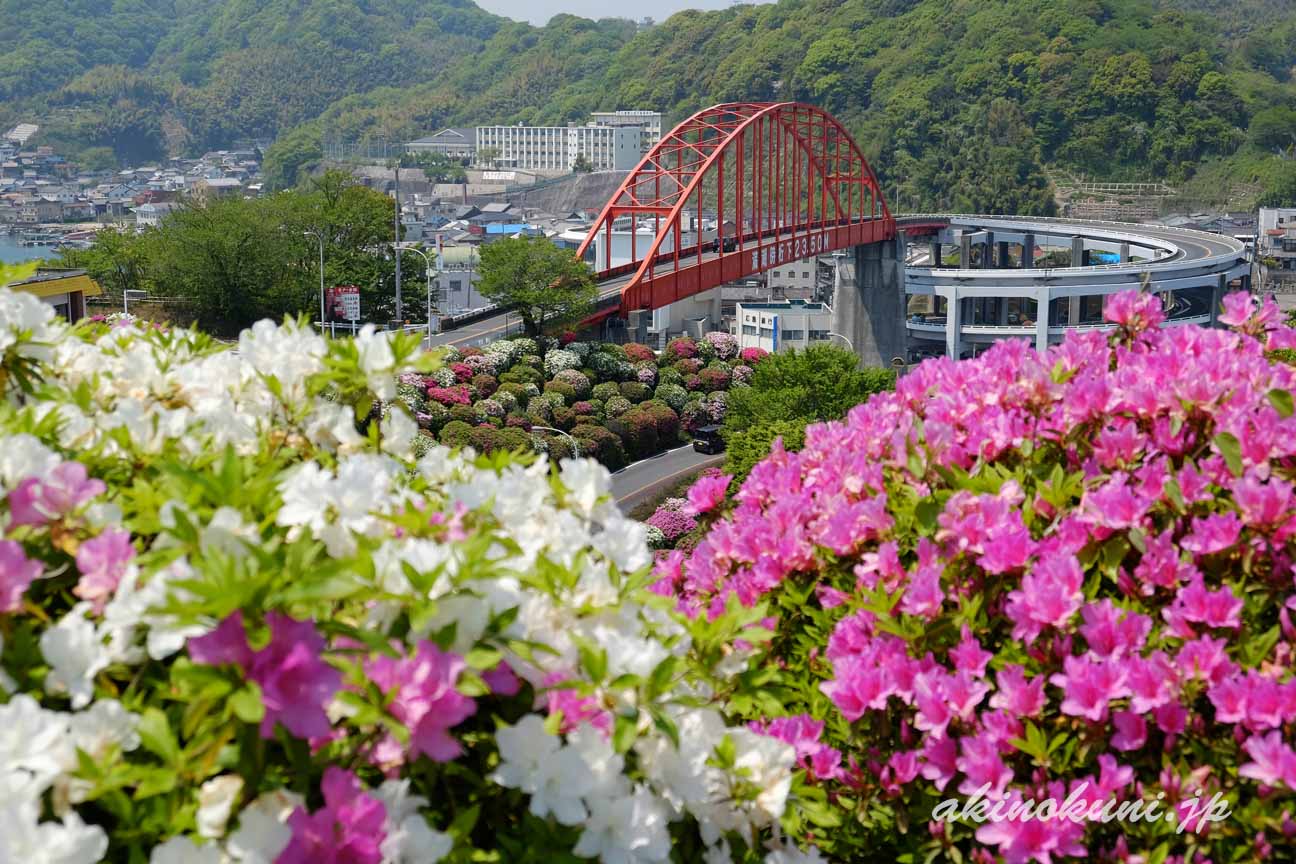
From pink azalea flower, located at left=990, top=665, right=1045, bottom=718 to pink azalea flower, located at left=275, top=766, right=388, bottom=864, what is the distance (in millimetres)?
1711

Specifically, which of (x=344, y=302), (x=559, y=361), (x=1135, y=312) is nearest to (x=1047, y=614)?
(x=1135, y=312)

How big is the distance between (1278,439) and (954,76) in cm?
12132

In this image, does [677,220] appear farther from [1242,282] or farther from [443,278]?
[1242,282]

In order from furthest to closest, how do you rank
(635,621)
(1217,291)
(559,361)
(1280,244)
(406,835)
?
(1280,244)
(1217,291)
(559,361)
(635,621)
(406,835)

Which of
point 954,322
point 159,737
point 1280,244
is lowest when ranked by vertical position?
point 954,322

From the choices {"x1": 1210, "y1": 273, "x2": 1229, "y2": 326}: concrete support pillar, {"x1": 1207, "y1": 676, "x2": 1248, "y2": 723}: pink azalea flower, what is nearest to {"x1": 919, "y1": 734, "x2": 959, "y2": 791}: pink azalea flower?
{"x1": 1207, "y1": 676, "x2": 1248, "y2": 723}: pink azalea flower

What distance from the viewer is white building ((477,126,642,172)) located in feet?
474

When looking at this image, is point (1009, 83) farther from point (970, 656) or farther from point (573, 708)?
point (573, 708)

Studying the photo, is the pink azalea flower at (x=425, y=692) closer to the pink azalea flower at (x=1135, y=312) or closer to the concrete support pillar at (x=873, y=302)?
the pink azalea flower at (x=1135, y=312)

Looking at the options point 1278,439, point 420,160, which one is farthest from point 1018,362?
point 420,160

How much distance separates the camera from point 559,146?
162m

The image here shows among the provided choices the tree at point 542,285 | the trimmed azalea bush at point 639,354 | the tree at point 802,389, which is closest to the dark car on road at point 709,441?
the tree at point 802,389

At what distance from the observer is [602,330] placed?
4369 cm

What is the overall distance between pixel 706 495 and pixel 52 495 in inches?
106
